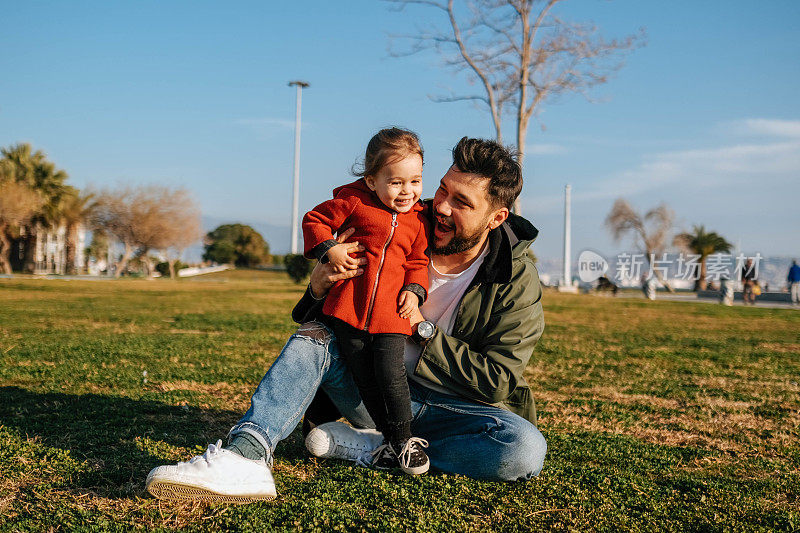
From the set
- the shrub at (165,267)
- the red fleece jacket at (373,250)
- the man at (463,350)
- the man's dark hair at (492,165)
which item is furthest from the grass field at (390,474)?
the shrub at (165,267)

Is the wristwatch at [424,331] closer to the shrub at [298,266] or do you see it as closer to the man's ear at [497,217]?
the man's ear at [497,217]

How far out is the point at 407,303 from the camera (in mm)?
2957

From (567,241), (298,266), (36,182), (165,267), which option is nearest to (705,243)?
(567,241)

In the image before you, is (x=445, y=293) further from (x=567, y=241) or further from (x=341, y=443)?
(x=567, y=241)

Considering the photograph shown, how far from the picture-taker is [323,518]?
2475mm

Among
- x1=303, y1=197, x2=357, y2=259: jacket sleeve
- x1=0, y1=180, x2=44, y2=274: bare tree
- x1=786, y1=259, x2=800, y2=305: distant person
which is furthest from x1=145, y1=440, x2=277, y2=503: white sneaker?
x1=0, y1=180, x2=44, y2=274: bare tree

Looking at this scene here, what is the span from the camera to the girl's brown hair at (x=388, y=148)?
3.06 meters

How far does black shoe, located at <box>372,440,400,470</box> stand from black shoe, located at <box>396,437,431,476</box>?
90 mm

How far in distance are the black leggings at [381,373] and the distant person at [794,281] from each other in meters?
27.1

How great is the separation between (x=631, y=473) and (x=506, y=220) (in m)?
1.42

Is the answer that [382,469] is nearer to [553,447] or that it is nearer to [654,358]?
[553,447]

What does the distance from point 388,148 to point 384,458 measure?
1.44 meters

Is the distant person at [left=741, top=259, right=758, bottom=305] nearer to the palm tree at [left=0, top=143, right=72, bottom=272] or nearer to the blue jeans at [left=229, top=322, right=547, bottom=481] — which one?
the blue jeans at [left=229, top=322, right=547, bottom=481]

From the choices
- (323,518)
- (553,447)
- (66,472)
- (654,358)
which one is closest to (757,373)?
(654,358)
